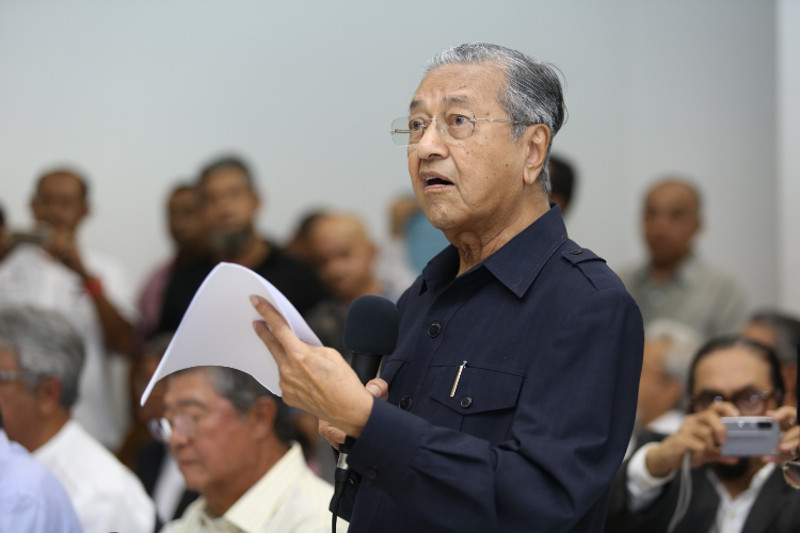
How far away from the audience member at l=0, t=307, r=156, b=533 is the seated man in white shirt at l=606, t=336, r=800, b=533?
4.26 feet

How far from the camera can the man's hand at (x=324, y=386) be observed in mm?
1560

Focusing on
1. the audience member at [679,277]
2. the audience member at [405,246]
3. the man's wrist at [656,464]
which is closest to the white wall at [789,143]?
the audience member at [679,277]

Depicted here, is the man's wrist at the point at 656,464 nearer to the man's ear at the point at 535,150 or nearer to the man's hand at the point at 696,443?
the man's hand at the point at 696,443

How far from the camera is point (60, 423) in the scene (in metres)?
3.17

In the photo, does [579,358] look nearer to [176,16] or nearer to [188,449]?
[188,449]

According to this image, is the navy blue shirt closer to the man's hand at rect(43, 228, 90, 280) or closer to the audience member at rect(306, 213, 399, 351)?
the audience member at rect(306, 213, 399, 351)

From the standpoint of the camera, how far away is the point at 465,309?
1862 millimetres

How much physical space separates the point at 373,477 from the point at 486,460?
0.16 m

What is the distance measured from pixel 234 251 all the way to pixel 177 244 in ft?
2.88

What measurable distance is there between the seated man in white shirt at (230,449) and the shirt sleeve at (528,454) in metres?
1.09

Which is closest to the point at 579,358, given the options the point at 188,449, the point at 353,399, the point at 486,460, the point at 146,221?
the point at 486,460

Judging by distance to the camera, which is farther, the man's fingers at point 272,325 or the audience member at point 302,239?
the audience member at point 302,239

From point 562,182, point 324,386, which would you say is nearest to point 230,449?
point 324,386

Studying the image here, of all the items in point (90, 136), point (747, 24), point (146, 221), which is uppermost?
point (747, 24)
